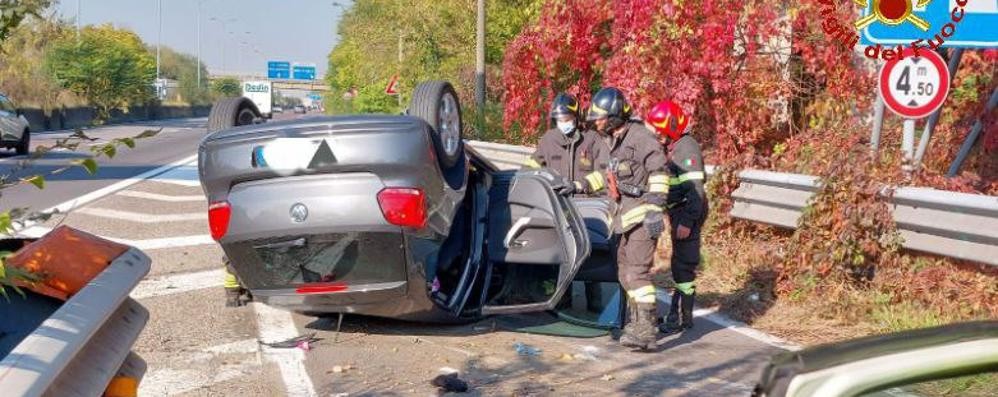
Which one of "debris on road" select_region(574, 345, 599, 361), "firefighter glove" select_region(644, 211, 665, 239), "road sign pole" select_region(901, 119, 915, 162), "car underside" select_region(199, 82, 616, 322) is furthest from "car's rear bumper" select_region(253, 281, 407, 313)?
"road sign pole" select_region(901, 119, 915, 162)

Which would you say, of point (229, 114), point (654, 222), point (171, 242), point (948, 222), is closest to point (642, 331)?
point (654, 222)

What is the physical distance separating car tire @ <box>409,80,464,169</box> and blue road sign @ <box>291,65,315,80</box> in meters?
113

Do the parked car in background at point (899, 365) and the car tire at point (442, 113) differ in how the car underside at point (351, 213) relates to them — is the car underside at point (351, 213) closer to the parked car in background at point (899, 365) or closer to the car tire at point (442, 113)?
the car tire at point (442, 113)

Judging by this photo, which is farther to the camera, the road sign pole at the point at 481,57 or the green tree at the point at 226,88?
the green tree at the point at 226,88

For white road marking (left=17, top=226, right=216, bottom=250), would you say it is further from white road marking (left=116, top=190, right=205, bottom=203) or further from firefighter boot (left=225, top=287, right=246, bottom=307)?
white road marking (left=116, top=190, right=205, bottom=203)

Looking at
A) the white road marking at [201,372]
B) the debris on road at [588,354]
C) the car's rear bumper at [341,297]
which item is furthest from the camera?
the debris on road at [588,354]

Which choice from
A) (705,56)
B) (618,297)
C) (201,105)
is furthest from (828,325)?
(201,105)

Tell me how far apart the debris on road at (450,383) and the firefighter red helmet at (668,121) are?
250cm

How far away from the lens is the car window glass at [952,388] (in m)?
2.04

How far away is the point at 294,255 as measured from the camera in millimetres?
6137

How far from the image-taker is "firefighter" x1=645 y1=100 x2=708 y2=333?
24.5ft

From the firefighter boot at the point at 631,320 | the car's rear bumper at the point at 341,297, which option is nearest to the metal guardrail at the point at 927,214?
the firefighter boot at the point at 631,320

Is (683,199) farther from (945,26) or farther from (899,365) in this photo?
(899,365)

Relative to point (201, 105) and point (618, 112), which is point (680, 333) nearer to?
point (618, 112)
